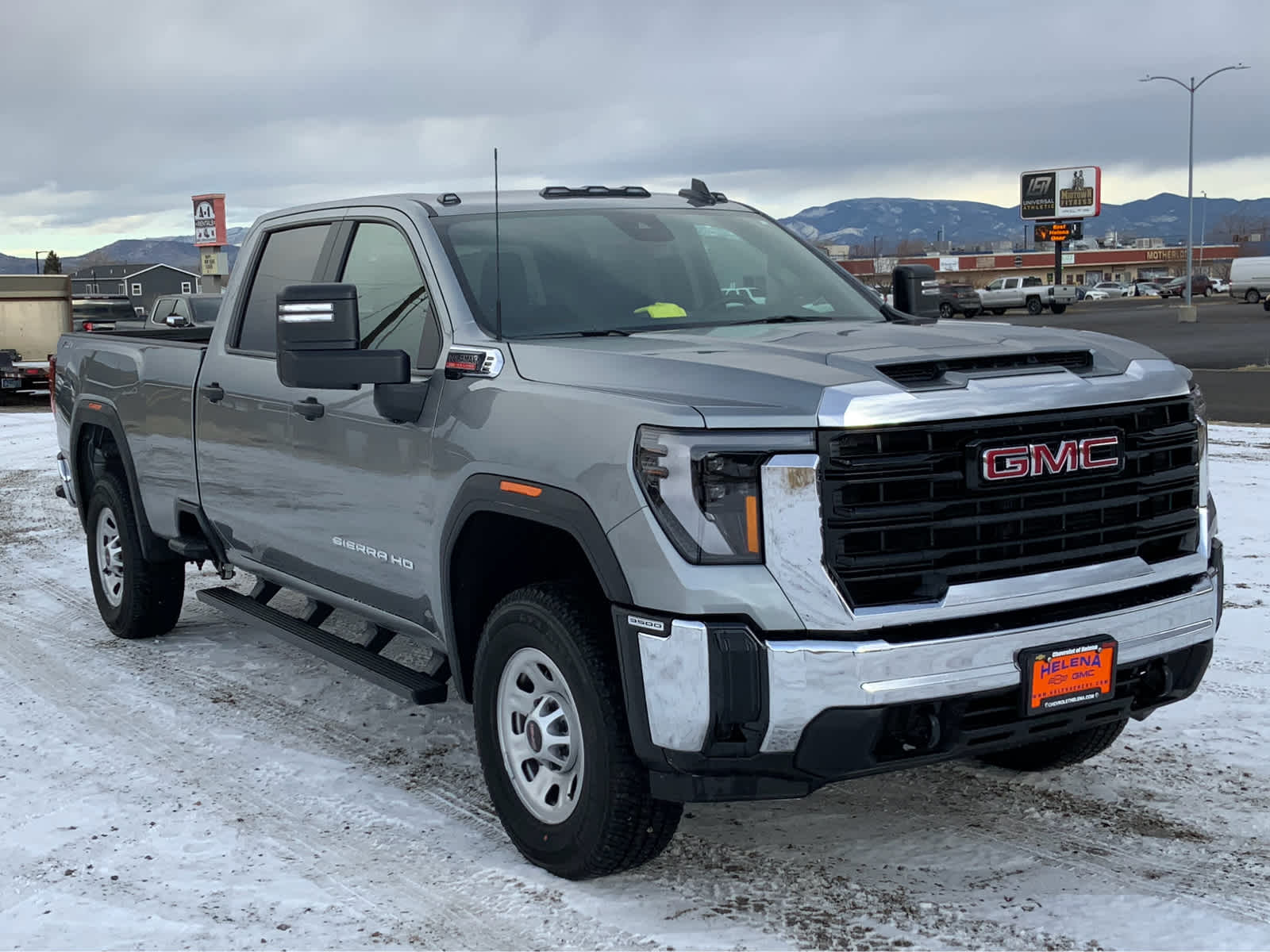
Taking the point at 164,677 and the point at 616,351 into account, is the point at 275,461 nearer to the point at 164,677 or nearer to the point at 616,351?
the point at 164,677

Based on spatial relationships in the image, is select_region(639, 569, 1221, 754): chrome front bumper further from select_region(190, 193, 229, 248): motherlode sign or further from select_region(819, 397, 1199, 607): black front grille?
select_region(190, 193, 229, 248): motherlode sign

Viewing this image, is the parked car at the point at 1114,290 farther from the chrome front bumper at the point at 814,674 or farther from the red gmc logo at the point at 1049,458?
the chrome front bumper at the point at 814,674

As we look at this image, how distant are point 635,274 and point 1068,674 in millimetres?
2186

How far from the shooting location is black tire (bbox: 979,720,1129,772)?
4965 mm

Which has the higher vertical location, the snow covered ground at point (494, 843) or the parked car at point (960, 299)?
the parked car at point (960, 299)

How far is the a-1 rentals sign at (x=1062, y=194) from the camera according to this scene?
273ft

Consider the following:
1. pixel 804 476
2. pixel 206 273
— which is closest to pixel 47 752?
pixel 804 476

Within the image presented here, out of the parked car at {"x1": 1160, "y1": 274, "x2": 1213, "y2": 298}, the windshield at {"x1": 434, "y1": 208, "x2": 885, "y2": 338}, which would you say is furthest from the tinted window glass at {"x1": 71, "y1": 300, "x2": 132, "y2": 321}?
the parked car at {"x1": 1160, "y1": 274, "x2": 1213, "y2": 298}

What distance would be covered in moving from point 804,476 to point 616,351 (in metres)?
0.89

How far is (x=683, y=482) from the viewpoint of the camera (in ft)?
11.8

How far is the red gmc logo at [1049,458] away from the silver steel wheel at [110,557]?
507 centimetres

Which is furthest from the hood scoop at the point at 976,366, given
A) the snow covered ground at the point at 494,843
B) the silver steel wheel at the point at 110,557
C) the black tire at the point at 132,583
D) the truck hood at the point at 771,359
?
the silver steel wheel at the point at 110,557

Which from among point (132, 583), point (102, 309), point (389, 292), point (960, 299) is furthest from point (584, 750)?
point (960, 299)

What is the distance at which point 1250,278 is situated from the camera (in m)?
60.7
